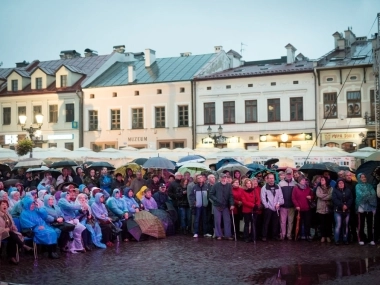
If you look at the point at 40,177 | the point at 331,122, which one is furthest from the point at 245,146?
the point at 40,177

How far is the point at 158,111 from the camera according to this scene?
4181 centimetres

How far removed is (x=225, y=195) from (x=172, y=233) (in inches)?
90.7

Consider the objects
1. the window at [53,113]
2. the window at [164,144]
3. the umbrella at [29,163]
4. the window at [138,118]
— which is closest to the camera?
the umbrella at [29,163]

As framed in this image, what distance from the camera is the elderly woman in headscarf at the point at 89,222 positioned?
14094 mm

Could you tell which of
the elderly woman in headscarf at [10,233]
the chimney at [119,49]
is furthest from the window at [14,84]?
the elderly woman in headscarf at [10,233]

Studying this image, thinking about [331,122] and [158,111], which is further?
[158,111]

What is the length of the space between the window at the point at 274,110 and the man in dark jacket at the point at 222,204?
922 inches

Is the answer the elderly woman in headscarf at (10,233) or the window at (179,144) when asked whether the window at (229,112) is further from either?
the elderly woman in headscarf at (10,233)

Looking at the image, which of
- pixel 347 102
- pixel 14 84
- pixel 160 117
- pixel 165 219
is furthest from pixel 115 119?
pixel 165 219

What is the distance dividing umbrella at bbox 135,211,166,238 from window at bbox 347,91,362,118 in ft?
77.4

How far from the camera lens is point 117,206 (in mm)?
15578

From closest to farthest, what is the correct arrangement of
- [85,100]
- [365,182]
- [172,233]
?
[365,182] → [172,233] → [85,100]

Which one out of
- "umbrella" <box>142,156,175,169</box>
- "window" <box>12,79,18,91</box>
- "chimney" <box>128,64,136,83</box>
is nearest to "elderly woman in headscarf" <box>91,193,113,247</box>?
"umbrella" <box>142,156,175,169</box>

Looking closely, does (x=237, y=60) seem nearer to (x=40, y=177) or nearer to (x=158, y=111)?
(x=158, y=111)
